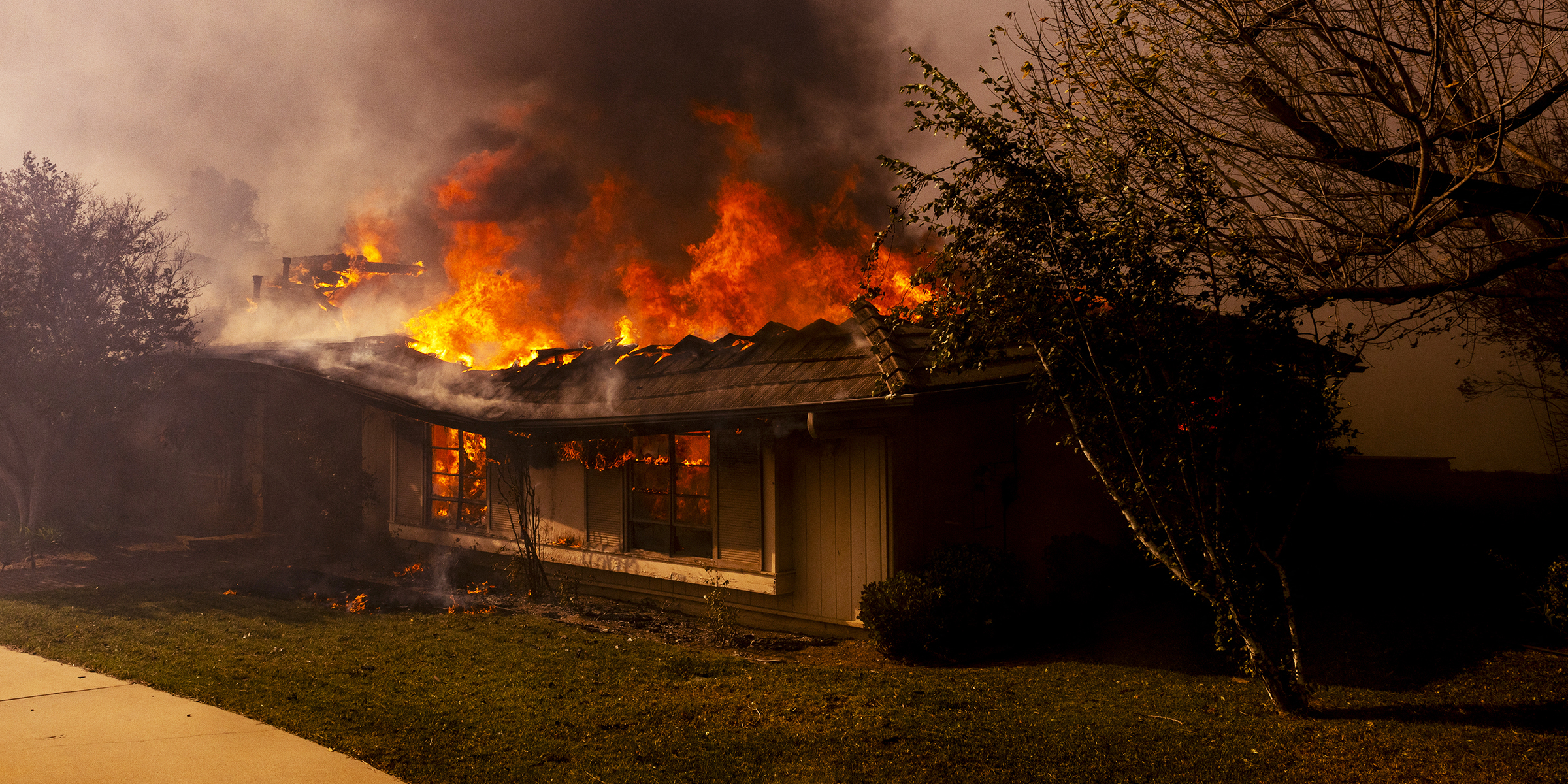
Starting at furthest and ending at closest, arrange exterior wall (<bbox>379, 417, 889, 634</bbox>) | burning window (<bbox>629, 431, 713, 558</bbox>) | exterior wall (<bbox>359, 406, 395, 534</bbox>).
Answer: exterior wall (<bbox>359, 406, 395, 534</bbox>) < burning window (<bbox>629, 431, 713, 558</bbox>) < exterior wall (<bbox>379, 417, 889, 634</bbox>)

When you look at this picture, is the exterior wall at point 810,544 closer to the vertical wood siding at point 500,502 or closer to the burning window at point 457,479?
the vertical wood siding at point 500,502

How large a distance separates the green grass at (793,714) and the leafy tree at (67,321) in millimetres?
10164

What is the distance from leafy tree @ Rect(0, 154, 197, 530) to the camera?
1706 cm

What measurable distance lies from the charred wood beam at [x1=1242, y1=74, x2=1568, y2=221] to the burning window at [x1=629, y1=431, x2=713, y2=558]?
23.8 ft

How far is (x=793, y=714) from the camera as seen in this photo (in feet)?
21.9

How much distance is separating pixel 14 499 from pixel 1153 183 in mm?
24635

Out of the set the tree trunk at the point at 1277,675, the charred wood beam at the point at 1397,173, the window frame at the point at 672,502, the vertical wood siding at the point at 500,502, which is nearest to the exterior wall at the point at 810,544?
the window frame at the point at 672,502

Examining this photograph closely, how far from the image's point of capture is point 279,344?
21703mm

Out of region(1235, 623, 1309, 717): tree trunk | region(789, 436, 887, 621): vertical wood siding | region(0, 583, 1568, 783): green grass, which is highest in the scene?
region(789, 436, 887, 621): vertical wood siding

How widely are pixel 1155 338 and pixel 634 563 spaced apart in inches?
315

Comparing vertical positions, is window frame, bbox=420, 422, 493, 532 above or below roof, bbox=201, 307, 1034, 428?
below

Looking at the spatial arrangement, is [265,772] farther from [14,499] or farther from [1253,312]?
[14,499]

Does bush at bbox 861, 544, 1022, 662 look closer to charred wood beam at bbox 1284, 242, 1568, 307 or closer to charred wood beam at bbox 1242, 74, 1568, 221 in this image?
charred wood beam at bbox 1284, 242, 1568, 307

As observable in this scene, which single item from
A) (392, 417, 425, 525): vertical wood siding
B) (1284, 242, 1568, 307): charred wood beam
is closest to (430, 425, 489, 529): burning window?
(392, 417, 425, 525): vertical wood siding
